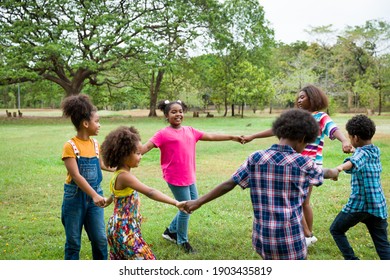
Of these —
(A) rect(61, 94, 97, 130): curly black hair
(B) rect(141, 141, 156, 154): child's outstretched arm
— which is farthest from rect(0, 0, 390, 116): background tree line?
(A) rect(61, 94, 97, 130): curly black hair

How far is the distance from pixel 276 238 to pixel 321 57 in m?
12.7

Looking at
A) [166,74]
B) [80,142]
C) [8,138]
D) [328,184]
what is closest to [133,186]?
[80,142]

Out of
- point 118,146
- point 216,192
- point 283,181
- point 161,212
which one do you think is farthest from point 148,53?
point 283,181

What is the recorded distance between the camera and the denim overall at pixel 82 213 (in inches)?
90.3

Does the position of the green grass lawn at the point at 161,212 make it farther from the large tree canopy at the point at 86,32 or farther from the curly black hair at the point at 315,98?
the large tree canopy at the point at 86,32

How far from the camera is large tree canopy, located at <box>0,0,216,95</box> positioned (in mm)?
14367

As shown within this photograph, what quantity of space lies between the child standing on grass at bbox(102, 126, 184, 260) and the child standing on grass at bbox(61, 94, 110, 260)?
0.54 ft

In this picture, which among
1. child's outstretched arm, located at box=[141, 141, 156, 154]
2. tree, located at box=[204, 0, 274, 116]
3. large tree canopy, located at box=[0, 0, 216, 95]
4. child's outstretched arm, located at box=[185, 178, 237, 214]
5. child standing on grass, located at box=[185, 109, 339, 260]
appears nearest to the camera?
child standing on grass, located at box=[185, 109, 339, 260]

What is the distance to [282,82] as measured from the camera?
692 inches

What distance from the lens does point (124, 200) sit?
214 cm

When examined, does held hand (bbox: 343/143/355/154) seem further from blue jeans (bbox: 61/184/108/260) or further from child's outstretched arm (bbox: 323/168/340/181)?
blue jeans (bbox: 61/184/108/260)

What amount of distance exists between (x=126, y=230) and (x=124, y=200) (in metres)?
0.15

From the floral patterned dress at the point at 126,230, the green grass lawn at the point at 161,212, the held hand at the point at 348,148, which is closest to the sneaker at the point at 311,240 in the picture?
the green grass lawn at the point at 161,212
